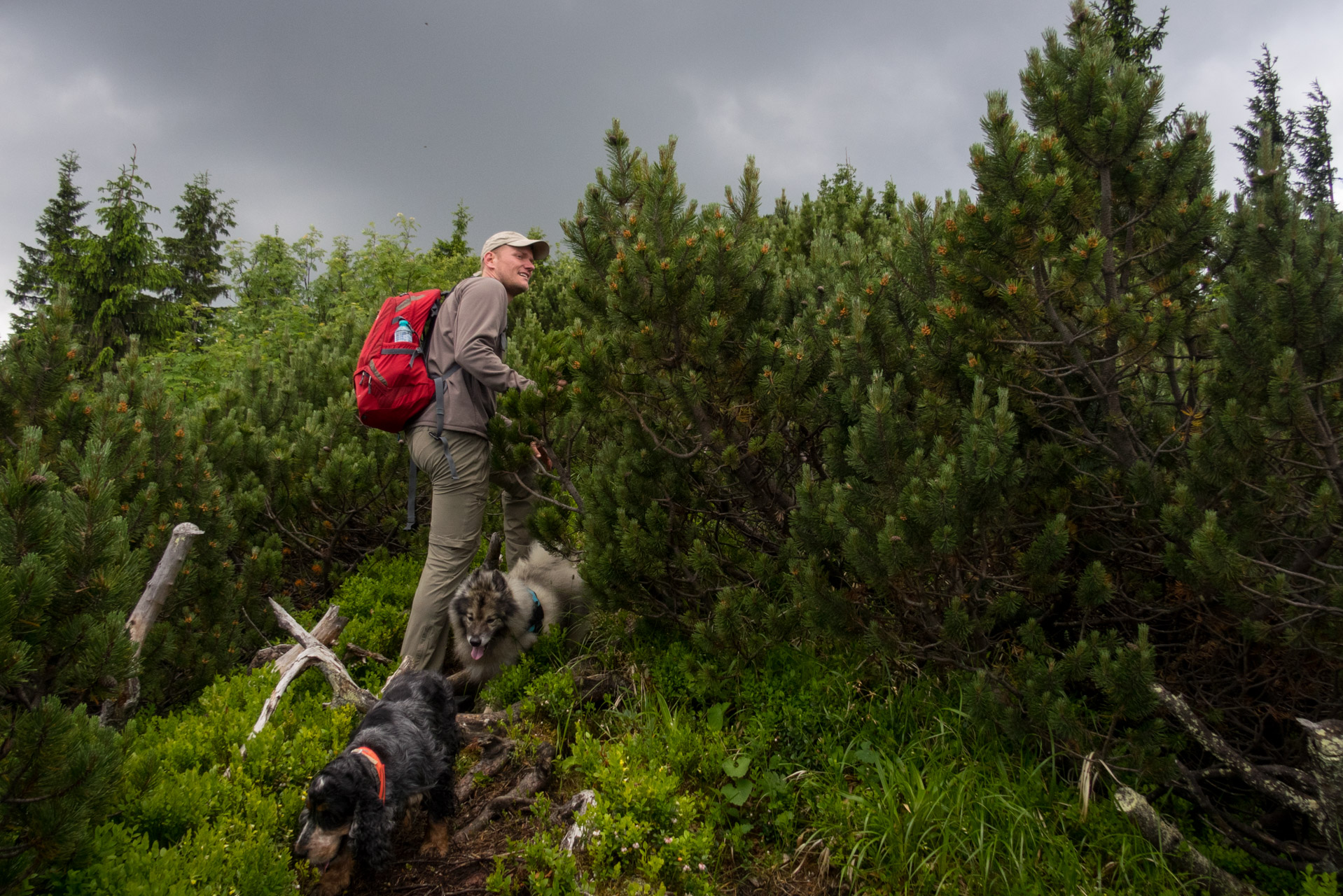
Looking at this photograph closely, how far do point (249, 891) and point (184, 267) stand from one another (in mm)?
34936

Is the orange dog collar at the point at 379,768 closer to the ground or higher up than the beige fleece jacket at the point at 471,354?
closer to the ground

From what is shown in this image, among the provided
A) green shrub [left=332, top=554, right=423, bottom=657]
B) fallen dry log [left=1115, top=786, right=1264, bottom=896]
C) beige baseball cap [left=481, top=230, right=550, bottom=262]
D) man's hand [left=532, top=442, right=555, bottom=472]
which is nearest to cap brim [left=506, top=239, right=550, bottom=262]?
beige baseball cap [left=481, top=230, right=550, bottom=262]

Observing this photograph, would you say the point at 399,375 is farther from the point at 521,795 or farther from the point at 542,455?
the point at 521,795

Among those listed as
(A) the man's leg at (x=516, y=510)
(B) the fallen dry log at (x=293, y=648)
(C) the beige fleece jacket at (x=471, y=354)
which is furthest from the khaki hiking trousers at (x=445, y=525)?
(B) the fallen dry log at (x=293, y=648)

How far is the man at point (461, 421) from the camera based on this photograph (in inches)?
178

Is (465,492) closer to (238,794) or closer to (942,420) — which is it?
(238,794)

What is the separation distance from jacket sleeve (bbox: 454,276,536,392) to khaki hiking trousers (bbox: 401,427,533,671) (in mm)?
478

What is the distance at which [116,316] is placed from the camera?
21.3m

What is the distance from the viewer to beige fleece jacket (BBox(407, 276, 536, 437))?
14.7 feet

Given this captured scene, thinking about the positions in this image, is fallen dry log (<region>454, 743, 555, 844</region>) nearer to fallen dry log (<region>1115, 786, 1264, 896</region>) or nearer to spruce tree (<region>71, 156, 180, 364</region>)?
fallen dry log (<region>1115, 786, 1264, 896</region>)

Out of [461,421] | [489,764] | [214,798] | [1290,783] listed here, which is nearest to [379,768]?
[214,798]

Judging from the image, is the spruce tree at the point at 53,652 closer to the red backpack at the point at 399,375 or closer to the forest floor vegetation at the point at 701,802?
the forest floor vegetation at the point at 701,802

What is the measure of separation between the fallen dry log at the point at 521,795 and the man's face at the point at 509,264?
10.1 ft

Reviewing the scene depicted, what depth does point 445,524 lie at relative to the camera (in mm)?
4738
